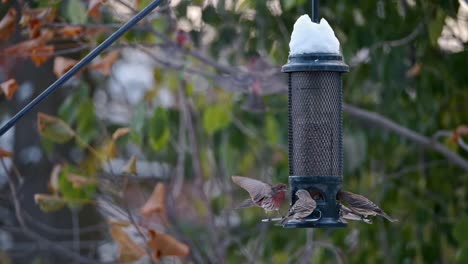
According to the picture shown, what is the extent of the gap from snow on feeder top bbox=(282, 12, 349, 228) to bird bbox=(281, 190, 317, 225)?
6.4 inches

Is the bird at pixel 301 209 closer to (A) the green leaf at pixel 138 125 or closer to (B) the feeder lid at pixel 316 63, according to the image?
(B) the feeder lid at pixel 316 63

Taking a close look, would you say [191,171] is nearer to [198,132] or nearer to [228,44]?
[198,132]

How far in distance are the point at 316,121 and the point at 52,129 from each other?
1307mm

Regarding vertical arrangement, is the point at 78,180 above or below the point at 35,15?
below

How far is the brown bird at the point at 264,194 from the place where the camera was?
266 centimetres

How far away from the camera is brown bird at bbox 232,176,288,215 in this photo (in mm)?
2656

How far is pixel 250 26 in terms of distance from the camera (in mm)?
4547

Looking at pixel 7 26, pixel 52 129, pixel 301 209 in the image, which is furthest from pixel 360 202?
pixel 7 26

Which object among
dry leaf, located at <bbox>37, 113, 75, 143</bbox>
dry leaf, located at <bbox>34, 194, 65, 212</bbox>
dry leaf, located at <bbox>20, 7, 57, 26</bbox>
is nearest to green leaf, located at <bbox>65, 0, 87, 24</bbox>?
dry leaf, located at <bbox>20, 7, 57, 26</bbox>

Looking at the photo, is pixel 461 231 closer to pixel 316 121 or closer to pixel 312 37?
pixel 316 121

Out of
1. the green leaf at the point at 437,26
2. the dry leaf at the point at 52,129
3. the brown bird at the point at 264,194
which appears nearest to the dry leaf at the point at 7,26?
the dry leaf at the point at 52,129

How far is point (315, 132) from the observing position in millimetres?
2893

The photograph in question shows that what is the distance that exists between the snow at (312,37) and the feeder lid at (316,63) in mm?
15

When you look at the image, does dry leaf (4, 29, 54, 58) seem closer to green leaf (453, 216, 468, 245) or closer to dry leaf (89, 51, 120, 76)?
dry leaf (89, 51, 120, 76)
